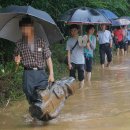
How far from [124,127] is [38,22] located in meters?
2.30

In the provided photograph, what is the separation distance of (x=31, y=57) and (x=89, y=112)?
192 centimetres

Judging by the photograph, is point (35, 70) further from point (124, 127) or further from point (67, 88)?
point (124, 127)

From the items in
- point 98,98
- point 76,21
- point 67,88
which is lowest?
point 98,98

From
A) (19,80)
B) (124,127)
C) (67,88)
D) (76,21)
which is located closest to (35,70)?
(67,88)

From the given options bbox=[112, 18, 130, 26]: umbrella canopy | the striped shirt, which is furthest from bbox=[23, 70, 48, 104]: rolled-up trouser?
bbox=[112, 18, 130, 26]: umbrella canopy

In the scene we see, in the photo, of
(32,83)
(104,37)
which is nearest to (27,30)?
(32,83)

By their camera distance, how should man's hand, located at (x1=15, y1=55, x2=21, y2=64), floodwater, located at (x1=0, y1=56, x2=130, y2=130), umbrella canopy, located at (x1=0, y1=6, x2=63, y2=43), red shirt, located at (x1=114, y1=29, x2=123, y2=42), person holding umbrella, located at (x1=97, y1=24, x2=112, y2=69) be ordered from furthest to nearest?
red shirt, located at (x1=114, y1=29, x2=123, y2=42), person holding umbrella, located at (x1=97, y1=24, x2=112, y2=69), floodwater, located at (x1=0, y1=56, x2=130, y2=130), umbrella canopy, located at (x1=0, y1=6, x2=63, y2=43), man's hand, located at (x1=15, y1=55, x2=21, y2=64)

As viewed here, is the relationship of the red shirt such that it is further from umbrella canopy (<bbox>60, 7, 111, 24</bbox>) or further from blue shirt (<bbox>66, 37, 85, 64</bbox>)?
blue shirt (<bbox>66, 37, 85, 64</bbox>)

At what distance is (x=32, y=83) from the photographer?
7.39 metres

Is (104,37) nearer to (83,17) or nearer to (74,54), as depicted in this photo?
(83,17)

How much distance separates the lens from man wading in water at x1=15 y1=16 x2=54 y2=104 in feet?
24.0

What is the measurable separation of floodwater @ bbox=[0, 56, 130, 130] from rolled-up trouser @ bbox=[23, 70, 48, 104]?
1.87ft

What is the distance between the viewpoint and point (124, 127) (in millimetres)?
7293

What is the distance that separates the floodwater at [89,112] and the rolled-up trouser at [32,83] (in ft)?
1.87
